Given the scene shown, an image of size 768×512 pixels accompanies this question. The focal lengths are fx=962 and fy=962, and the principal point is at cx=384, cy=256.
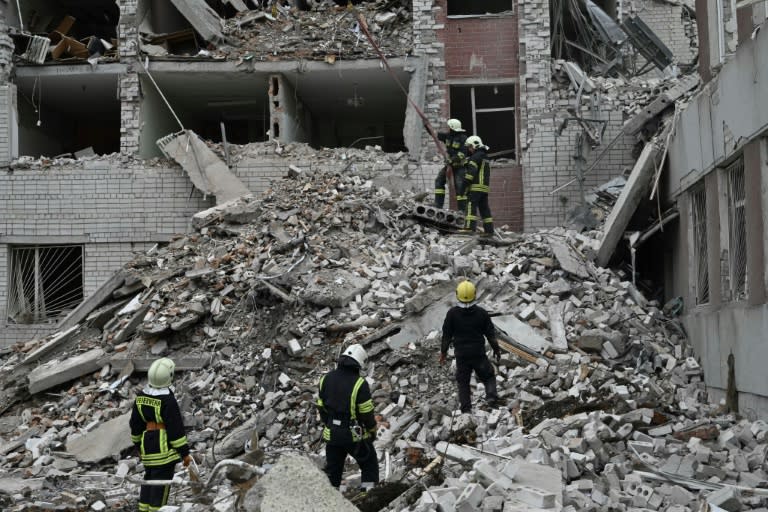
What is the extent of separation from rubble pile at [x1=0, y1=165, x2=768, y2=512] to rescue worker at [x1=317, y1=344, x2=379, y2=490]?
0.37 m

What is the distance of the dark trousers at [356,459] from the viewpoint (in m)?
8.08

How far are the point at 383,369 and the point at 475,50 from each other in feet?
30.8

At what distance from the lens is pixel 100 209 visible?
1856cm

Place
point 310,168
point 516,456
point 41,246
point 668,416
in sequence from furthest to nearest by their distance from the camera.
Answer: point 41,246
point 310,168
point 668,416
point 516,456

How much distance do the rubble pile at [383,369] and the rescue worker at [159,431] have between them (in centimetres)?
39

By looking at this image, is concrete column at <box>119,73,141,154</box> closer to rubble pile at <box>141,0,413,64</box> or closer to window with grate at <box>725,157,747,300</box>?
rubble pile at <box>141,0,413,64</box>

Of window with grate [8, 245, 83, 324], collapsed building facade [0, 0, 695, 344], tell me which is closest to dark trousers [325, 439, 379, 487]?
collapsed building facade [0, 0, 695, 344]

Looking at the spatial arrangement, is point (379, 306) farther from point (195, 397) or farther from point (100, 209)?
point (100, 209)

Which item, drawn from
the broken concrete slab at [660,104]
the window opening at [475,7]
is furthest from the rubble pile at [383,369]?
the window opening at [475,7]

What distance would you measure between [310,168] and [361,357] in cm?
989

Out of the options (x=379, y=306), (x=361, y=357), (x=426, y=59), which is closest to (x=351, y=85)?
(x=426, y=59)

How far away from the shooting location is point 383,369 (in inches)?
448

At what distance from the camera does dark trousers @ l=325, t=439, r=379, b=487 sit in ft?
26.5

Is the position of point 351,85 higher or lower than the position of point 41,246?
higher
